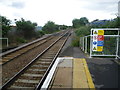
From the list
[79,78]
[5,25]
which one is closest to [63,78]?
[79,78]

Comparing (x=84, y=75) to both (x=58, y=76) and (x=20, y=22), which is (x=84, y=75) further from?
(x=20, y=22)

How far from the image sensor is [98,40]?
6.90 metres

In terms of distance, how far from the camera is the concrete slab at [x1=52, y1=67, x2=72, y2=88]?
4035 mm

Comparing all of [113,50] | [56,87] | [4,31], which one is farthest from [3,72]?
[4,31]

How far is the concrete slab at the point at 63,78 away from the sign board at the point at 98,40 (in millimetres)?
2270

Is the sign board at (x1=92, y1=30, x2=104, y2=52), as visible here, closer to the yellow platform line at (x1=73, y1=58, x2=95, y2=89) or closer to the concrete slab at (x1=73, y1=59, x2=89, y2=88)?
the concrete slab at (x1=73, y1=59, x2=89, y2=88)

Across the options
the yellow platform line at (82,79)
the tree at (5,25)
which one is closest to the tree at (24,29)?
the tree at (5,25)

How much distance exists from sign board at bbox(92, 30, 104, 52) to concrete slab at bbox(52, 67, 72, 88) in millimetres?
2270

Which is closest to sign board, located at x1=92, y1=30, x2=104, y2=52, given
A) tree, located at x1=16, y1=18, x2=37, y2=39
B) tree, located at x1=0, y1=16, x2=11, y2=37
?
tree, located at x1=0, y1=16, x2=11, y2=37

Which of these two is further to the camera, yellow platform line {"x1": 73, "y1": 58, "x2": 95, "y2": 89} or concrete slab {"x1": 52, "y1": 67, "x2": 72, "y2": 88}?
concrete slab {"x1": 52, "y1": 67, "x2": 72, "y2": 88}

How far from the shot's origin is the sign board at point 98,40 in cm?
684

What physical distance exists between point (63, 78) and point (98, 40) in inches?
131

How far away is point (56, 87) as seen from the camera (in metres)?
3.90

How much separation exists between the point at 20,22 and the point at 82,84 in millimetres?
21394
